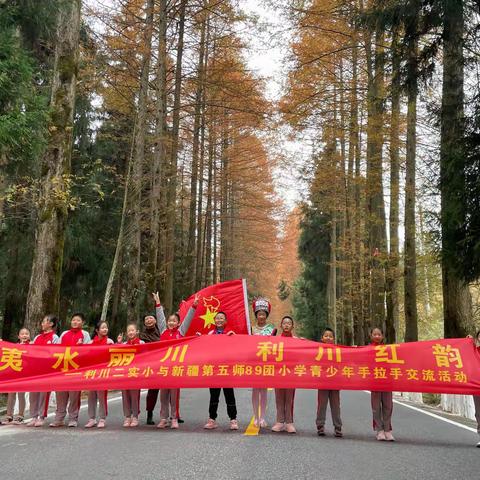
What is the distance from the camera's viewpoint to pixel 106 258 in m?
24.0

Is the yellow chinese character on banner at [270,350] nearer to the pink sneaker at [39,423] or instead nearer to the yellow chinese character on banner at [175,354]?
the yellow chinese character on banner at [175,354]

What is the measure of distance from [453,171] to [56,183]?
8.01 meters

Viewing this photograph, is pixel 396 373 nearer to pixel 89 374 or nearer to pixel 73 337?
pixel 89 374

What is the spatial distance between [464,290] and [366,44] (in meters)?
11.0

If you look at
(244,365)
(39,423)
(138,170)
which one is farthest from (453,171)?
(138,170)

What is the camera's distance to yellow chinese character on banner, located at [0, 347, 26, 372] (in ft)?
29.1

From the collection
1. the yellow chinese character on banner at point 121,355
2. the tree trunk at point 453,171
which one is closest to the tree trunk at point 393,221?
the tree trunk at point 453,171

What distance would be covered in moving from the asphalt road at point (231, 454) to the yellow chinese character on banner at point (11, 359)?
0.90 m

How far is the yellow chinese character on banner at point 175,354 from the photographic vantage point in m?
8.72

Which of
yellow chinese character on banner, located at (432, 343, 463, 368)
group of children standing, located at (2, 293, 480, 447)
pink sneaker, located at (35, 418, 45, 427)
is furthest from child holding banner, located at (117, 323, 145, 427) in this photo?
yellow chinese character on banner, located at (432, 343, 463, 368)

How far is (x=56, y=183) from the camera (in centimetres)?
1216

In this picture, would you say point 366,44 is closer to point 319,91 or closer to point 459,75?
point 319,91

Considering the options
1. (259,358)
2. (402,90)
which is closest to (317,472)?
(259,358)

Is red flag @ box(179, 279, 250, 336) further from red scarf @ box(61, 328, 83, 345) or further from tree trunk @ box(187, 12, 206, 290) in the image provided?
tree trunk @ box(187, 12, 206, 290)
